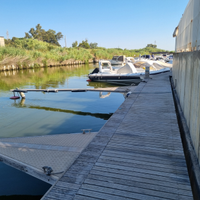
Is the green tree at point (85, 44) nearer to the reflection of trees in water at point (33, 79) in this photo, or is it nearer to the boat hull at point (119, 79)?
the reflection of trees in water at point (33, 79)

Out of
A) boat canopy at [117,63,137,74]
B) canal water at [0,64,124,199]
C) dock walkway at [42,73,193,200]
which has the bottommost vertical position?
canal water at [0,64,124,199]

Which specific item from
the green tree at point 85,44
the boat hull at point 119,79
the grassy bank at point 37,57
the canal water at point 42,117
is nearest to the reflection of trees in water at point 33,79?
the boat hull at point 119,79

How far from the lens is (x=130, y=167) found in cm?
280

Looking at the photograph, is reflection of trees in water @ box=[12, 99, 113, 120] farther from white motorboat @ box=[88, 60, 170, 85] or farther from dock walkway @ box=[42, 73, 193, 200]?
white motorboat @ box=[88, 60, 170, 85]

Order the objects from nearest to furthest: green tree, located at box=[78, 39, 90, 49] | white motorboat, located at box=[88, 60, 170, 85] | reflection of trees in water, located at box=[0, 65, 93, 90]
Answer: white motorboat, located at box=[88, 60, 170, 85] < reflection of trees in water, located at box=[0, 65, 93, 90] < green tree, located at box=[78, 39, 90, 49]

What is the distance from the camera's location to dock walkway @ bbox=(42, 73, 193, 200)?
2.30 m

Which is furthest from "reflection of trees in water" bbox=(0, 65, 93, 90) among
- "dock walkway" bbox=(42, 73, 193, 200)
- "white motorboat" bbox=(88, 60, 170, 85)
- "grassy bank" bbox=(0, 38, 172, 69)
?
"dock walkway" bbox=(42, 73, 193, 200)

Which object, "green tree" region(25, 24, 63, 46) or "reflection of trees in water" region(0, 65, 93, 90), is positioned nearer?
"reflection of trees in water" region(0, 65, 93, 90)

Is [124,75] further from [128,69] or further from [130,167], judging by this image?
[130,167]

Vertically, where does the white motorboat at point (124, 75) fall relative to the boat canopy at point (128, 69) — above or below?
below

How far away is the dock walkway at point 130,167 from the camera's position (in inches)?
90.7

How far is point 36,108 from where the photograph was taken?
10250mm

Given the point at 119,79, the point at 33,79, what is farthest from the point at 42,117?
the point at 33,79

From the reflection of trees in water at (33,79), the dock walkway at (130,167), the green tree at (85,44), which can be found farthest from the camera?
the green tree at (85,44)
